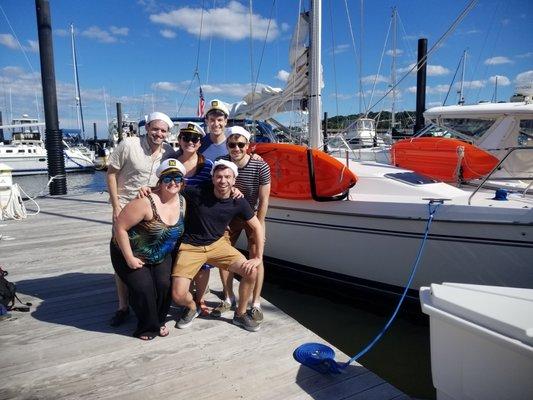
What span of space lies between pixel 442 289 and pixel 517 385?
531 millimetres

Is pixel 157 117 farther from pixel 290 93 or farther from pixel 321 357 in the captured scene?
pixel 290 93

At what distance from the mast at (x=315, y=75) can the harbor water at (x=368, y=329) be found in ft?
6.65

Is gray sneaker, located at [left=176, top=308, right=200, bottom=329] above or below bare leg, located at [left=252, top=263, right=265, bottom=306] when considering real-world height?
below

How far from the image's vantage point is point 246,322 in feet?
10.5

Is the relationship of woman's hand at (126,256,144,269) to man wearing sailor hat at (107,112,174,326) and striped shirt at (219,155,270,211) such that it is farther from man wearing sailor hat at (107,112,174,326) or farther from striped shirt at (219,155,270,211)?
striped shirt at (219,155,270,211)

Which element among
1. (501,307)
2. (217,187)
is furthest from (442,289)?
(217,187)

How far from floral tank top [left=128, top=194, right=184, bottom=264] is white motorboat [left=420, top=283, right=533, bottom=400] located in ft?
5.92

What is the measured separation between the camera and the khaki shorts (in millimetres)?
3041

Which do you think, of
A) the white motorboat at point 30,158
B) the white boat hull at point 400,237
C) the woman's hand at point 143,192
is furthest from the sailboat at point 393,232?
the white motorboat at point 30,158

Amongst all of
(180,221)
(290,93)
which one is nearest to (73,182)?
(290,93)

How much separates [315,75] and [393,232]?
8.18 feet

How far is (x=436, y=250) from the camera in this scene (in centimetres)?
404

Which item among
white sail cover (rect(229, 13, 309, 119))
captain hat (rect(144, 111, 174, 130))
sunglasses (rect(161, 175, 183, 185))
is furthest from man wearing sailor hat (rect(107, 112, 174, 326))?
white sail cover (rect(229, 13, 309, 119))

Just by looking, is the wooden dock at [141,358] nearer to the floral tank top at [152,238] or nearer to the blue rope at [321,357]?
the blue rope at [321,357]
